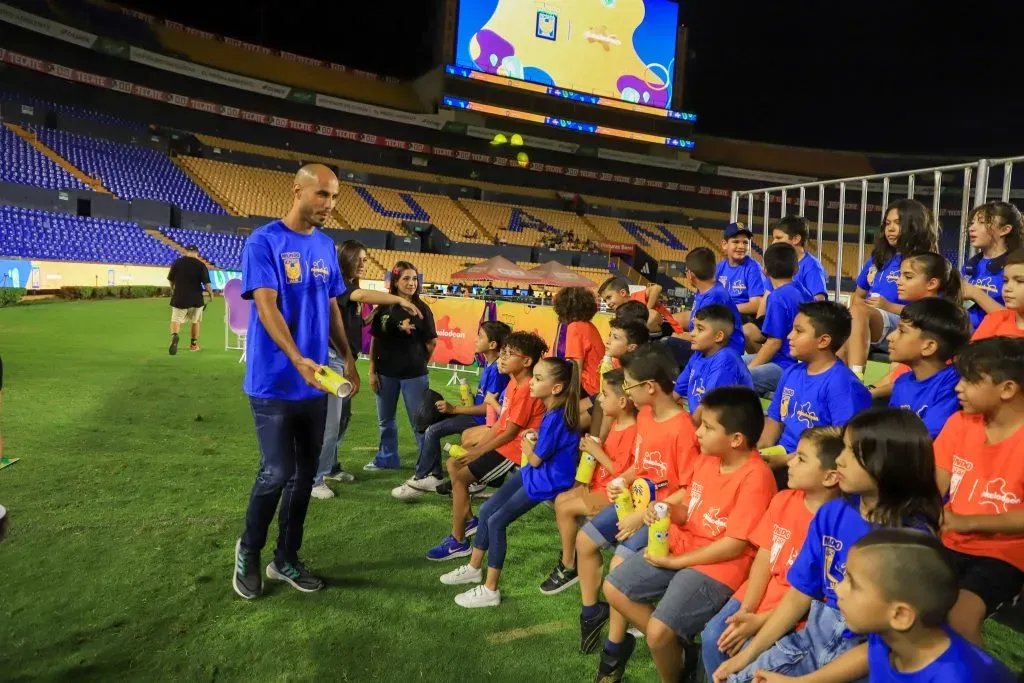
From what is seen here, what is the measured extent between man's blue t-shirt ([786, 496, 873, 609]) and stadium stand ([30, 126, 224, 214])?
3221 centimetres

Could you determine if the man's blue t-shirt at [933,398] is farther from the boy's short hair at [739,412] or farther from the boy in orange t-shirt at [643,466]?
the boy in orange t-shirt at [643,466]

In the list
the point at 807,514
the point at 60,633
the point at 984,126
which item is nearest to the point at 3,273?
the point at 60,633

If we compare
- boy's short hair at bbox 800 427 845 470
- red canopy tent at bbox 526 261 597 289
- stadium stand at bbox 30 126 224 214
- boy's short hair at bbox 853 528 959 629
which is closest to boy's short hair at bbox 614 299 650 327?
boy's short hair at bbox 800 427 845 470

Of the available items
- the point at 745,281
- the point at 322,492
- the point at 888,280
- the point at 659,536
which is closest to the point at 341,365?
the point at 322,492

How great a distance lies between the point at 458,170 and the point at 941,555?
146 ft

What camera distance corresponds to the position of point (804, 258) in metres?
5.76

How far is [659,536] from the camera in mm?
2725

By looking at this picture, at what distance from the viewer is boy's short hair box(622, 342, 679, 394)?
331 centimetres

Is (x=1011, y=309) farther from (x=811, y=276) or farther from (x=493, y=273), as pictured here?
(x=493, y=273)

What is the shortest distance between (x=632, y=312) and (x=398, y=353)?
2.09m

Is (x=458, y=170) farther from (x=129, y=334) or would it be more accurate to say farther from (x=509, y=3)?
(x=129, y=334)

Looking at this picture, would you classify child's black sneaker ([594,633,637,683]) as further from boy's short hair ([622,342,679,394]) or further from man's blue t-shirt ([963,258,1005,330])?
man's blue t-shirt ([963,258,1005,330])

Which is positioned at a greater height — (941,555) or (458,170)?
(458,170)

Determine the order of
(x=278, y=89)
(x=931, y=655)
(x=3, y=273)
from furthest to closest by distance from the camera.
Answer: (x=278, y=89)
(x=3, y=273)
(x=931, y=655)
